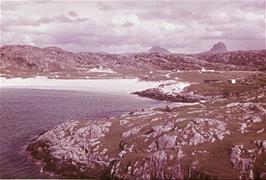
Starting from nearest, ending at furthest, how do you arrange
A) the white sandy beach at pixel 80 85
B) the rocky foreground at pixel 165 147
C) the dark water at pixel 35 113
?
the rocky foreground at pixel 165 147
the dark water at pixel 35 113
the white sandy beach at pixel 80 85

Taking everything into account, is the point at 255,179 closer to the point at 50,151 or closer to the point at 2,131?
the point at 50,151

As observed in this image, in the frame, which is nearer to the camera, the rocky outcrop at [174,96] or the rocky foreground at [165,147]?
the rocky foreground at [165,147]

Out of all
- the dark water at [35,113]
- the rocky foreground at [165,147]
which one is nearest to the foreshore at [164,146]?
the rocky foreground at [165,147]

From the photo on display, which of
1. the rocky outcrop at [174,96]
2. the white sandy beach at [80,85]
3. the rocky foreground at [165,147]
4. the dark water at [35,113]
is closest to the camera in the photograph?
the rocky foreground at [165,147]

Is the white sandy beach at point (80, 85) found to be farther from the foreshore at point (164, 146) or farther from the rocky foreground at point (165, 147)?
the rocky foreground at point (165, 147)

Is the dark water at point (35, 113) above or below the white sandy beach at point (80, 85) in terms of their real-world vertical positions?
below

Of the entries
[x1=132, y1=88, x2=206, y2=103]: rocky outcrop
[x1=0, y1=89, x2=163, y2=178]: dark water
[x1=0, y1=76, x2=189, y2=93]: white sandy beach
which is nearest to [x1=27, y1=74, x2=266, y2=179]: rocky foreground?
[x1=0, y1=89, x2=163, y2=178]: dark water

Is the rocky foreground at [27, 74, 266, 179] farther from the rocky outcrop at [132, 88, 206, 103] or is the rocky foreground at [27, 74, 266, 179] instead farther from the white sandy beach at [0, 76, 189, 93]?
the white sandy beach at [0, 76, 189, 93]
